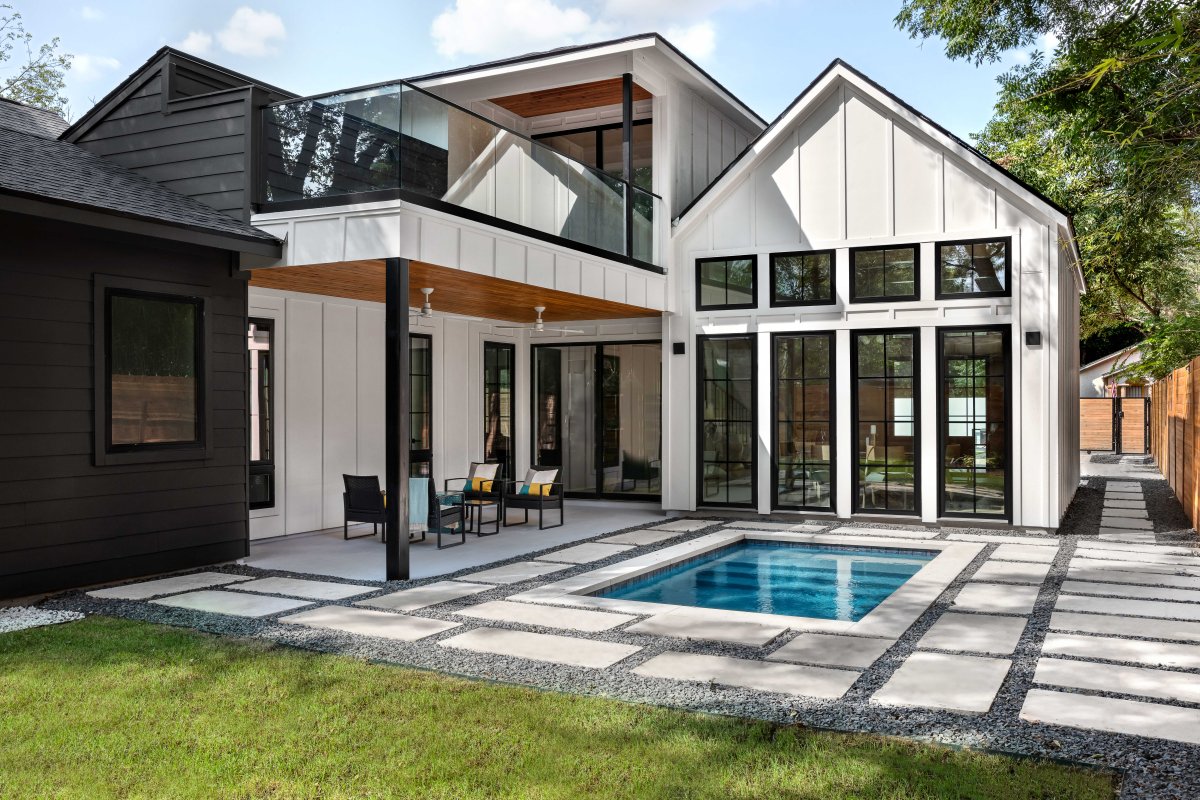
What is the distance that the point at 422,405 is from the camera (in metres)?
12.3

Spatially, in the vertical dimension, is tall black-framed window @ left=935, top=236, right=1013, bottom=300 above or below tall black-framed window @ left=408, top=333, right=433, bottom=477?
above

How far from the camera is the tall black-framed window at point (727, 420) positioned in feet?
38.9

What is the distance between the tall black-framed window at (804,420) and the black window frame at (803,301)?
39cm

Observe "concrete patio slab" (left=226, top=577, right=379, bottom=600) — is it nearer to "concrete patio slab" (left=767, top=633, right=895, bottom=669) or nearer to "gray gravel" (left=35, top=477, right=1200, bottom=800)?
"gray gravel" (left=35, top=477, right=1200, bottom=800)

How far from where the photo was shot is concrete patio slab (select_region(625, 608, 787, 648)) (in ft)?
19.0

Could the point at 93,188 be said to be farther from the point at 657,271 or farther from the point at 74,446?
the point at 657,271

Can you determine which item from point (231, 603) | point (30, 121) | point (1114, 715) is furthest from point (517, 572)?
point (30, 121)

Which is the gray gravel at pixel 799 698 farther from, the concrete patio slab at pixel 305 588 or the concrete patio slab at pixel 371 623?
the concrete patio slab at pixel 305 588

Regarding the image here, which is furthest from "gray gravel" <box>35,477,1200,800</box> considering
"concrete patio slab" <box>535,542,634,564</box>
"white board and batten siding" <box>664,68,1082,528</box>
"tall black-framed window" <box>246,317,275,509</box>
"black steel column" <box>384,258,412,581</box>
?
"white board and batten siding" <box>664,68,1082,528</box>

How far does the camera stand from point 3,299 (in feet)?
21.9

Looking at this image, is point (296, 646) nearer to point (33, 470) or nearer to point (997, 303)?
point (33, 470)

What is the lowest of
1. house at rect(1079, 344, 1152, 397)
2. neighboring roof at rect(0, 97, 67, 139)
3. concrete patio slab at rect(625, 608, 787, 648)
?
concrete patio slab at rect(625, 608, 787, 648)

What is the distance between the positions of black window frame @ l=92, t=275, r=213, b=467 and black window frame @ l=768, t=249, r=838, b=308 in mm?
6803

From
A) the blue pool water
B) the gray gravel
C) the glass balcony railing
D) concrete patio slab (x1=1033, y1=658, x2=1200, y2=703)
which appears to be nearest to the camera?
the gray gravel
